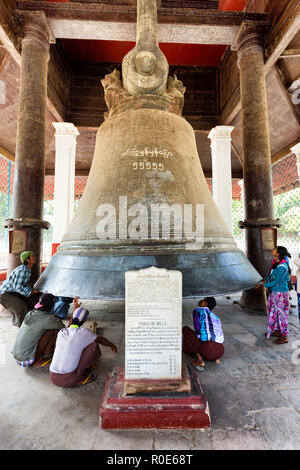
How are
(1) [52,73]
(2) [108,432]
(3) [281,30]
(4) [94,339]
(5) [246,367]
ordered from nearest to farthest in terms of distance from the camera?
(2) [108,432]
(4) [94,339]
(5) [246,367]
(3) [281,30]
(1) [52,73]

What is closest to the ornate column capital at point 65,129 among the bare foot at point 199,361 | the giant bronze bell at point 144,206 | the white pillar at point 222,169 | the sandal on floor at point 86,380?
the white pillar at point 222,169

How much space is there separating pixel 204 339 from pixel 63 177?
5.91m

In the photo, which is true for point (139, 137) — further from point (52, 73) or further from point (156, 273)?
point (52, 73)

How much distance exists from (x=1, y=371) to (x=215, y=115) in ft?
23.0

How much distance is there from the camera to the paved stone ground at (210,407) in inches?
59.1

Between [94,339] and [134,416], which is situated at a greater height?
[94,339]

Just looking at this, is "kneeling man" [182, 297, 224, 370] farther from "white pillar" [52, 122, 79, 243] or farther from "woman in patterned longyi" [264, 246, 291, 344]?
"white pillar" [52, 122, 79, 243]

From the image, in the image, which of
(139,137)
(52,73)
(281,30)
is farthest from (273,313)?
(52,73)

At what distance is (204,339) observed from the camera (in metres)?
2.58

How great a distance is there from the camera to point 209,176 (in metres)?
10.5

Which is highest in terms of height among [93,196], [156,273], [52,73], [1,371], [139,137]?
[52,73]

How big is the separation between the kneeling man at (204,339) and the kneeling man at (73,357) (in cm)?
99

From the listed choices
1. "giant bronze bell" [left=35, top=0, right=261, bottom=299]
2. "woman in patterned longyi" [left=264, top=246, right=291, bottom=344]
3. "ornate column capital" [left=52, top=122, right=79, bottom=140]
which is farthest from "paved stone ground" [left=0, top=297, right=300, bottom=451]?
"ornate column capital" [left=52, top=122, right=79, bottom=140]

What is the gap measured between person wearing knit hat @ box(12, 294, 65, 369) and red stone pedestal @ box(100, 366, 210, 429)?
118 cm
